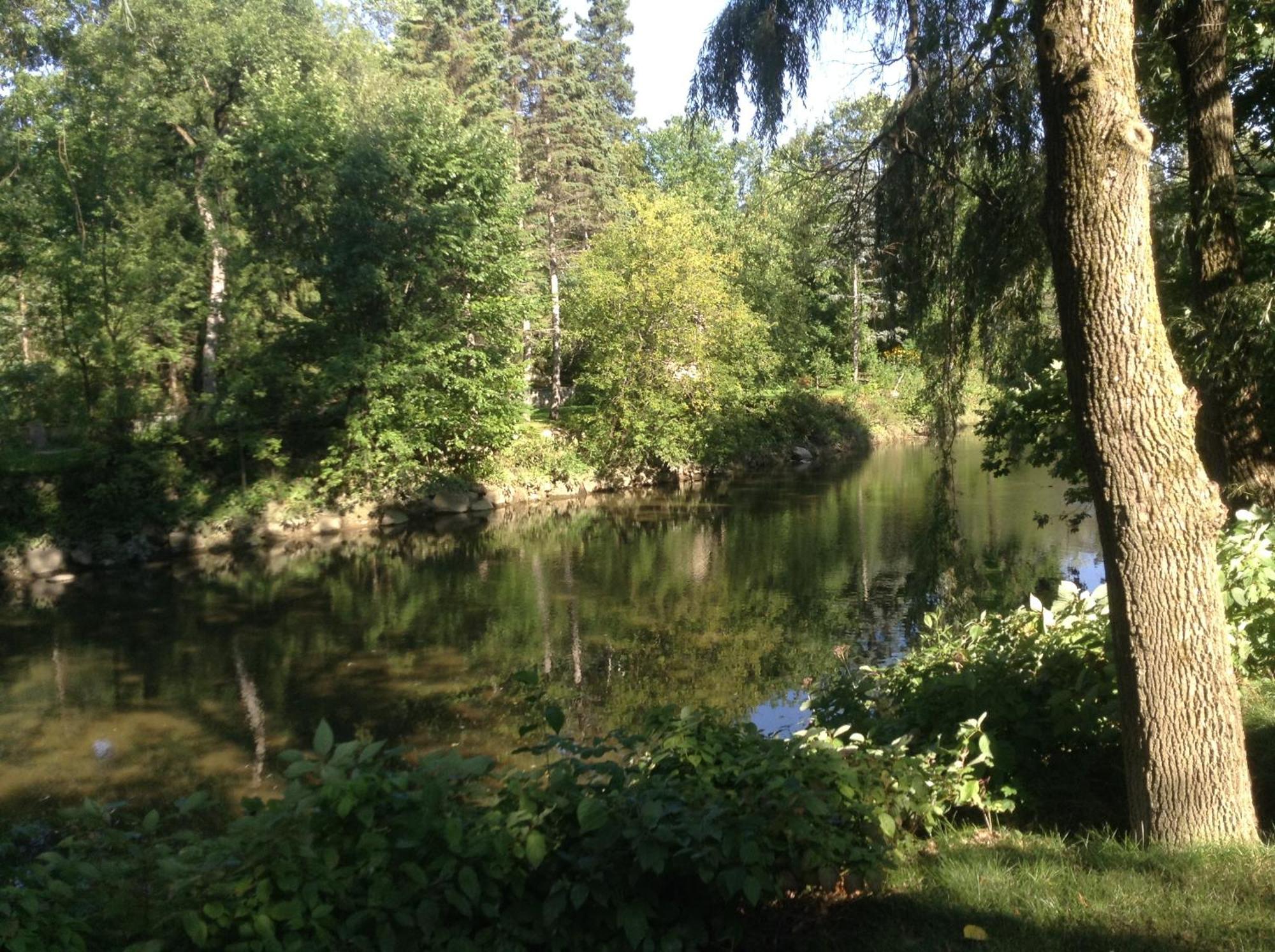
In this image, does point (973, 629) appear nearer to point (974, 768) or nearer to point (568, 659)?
point (974, 768)

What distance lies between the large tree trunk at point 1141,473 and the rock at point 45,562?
57.7ft

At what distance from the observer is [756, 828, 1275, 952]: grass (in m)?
2.90

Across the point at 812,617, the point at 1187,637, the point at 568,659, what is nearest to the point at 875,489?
the point at 812,617

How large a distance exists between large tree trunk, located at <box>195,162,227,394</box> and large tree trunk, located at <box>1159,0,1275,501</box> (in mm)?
17763

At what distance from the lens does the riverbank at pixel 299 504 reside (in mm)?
17375

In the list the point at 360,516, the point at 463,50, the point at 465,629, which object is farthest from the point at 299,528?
the point at 463,50

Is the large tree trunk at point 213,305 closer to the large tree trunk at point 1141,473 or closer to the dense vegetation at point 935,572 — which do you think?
the dense vegetation at point 935,572

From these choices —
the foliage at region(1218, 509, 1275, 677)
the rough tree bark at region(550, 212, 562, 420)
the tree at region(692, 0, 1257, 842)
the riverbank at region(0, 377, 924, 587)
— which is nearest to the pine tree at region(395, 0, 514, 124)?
the rough tree bark at region(550, 212, 562, 420)

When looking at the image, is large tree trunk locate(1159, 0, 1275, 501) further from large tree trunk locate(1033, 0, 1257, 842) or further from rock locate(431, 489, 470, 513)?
rock locate(431, 489, 470, 513)

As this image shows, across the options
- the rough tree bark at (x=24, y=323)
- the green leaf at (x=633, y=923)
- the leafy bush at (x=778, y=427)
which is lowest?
the green leaf at (x=633, y=923)

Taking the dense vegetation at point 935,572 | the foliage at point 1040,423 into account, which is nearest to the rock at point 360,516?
the dense vegetation at point 935,572

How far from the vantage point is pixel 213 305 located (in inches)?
781

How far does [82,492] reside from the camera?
59.6ft

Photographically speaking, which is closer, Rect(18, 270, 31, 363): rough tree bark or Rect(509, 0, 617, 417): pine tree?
Rect(18, 270, 31, 363): rough tree bark
